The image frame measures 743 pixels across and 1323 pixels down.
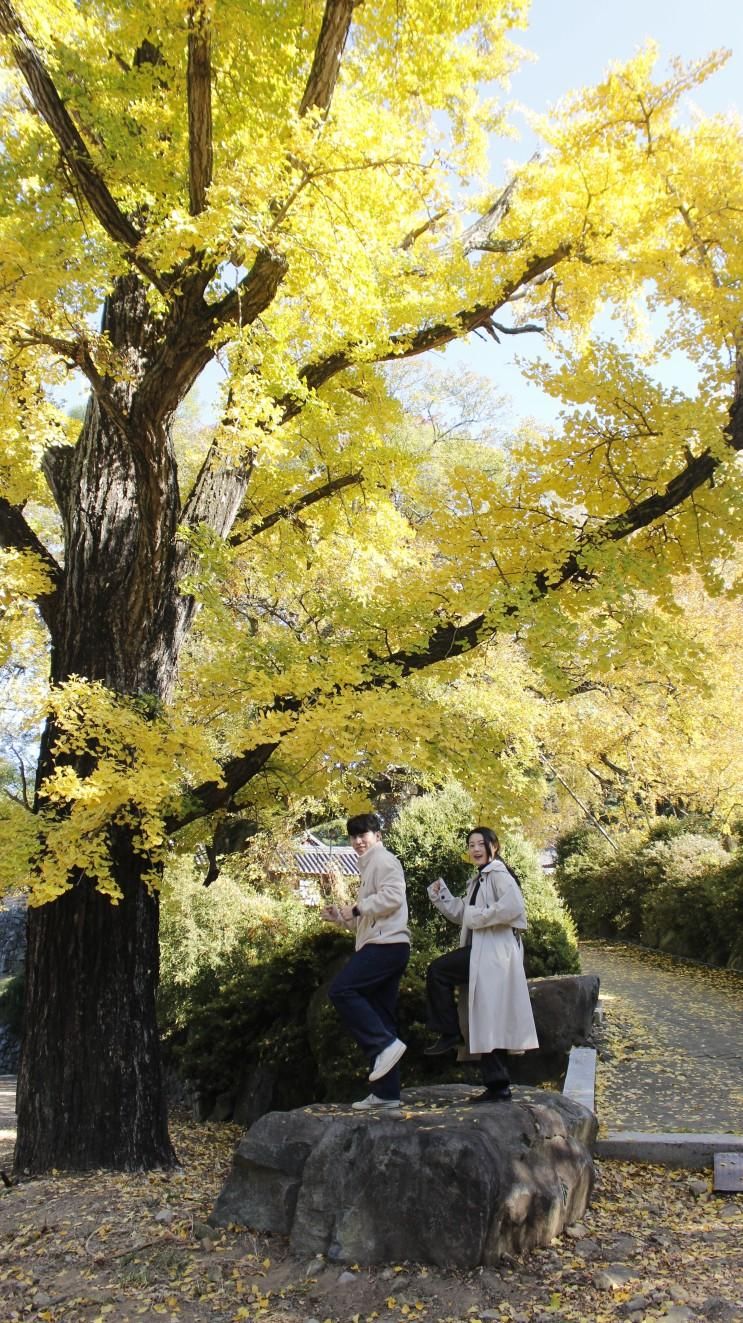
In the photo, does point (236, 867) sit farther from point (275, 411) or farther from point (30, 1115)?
point (275, 411)

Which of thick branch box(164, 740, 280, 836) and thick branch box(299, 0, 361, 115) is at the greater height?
thick branch box(299, 0, 361, 115)

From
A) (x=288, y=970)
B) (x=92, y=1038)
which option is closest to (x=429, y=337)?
(x=288, y=970)

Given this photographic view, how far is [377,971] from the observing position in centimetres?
425

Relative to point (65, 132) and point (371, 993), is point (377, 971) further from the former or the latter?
point (65, 132)

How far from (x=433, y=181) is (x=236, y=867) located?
8320 mm

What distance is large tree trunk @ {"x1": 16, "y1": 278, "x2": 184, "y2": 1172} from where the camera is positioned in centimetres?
540

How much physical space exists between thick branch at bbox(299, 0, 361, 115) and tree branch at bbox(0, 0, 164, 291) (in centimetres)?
111

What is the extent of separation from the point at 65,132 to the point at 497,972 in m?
4.68

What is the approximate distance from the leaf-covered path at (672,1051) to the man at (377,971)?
185 centimetres

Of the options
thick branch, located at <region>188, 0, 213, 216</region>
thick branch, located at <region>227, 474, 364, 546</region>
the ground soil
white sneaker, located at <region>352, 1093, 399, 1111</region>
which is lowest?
the ground soil

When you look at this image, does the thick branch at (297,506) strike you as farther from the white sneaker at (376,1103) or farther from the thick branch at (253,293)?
the white sneaker at (376,1103)

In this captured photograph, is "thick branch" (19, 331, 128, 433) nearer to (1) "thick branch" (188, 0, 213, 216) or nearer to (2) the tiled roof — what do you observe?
(1) "thick branch" (188, 0, 213, 216)

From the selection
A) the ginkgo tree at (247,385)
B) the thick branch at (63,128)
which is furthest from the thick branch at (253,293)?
the thick branch at (63,128)

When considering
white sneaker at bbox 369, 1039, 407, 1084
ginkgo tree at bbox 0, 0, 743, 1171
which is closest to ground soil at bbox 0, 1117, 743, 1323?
white sneaker at bbox 369, 1039, 407, 1084
